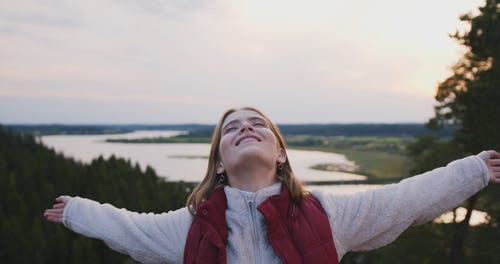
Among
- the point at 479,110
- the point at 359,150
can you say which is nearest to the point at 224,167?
the point at 479,110

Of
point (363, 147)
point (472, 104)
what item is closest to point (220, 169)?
point (472, 104)

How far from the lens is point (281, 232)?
276 centimetres

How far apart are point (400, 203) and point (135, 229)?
1516 mm

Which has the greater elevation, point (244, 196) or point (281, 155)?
point (281, 155)

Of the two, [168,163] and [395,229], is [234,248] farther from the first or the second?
[168,163]

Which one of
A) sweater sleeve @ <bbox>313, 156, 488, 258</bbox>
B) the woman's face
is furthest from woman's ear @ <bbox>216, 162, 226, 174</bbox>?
sweater sleeve @ <bbox>313, 156, 488, 258</bbox>

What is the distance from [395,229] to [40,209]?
33717mm

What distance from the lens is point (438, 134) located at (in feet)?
55.5

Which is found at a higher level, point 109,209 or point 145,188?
point 109,209

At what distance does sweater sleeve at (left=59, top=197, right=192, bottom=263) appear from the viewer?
299 centimetres

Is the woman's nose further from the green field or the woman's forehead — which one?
the green field

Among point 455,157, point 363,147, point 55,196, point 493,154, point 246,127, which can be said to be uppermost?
point 246,127

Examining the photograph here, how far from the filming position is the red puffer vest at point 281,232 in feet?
8.90

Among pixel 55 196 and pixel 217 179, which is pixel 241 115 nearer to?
pixel 217 179
